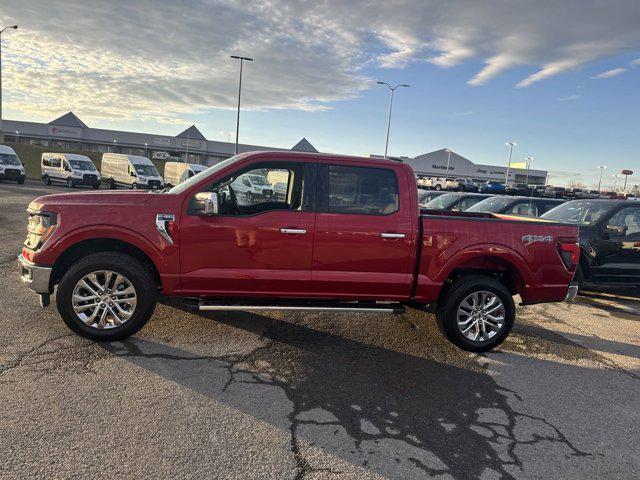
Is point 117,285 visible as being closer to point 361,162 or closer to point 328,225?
point 328,225

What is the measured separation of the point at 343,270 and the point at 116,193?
2.46 metres

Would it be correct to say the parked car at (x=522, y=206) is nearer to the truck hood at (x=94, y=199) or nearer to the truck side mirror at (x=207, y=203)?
the truck side mirror at (x=207, y=203)

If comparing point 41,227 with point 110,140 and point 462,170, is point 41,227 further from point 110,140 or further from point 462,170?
point 462,170

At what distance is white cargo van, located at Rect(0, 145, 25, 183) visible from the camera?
26.3 meters

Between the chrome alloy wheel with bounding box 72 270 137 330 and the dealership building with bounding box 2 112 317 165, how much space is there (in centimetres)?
6775

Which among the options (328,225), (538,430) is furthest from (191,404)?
(538,430)

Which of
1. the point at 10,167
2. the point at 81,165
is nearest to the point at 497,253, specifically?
the point at 81,165

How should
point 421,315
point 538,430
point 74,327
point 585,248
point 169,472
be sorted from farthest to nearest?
point 585,248 < point 421,315 < point 74,327 < point 538,430 < point 169,472

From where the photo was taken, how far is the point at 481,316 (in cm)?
491

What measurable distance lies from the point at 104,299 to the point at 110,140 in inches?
3017

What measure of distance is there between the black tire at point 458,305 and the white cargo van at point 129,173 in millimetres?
25525

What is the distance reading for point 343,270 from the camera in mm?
4664

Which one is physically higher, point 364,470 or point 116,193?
point 116,193

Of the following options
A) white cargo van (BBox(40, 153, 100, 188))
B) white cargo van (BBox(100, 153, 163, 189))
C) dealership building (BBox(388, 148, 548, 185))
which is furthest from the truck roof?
dealership building (BBox(388, 148, 548, 185))
